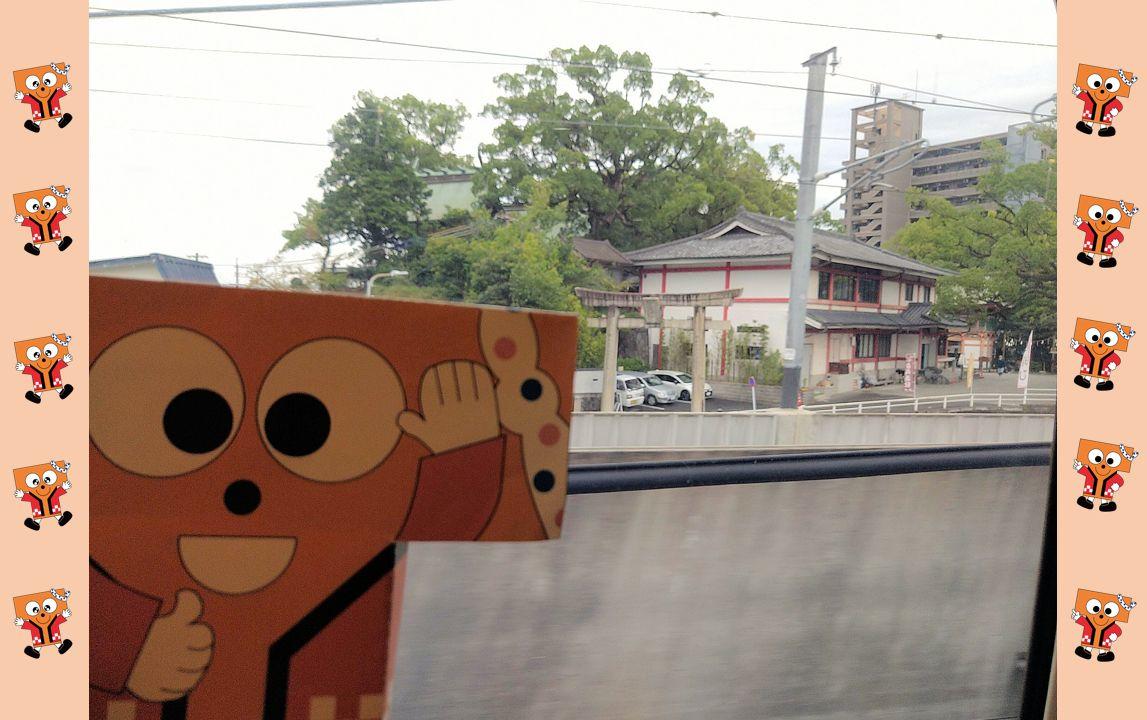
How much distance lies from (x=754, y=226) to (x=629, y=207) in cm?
28

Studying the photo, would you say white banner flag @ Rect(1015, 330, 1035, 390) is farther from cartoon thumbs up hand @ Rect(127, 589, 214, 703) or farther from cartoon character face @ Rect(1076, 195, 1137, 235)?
cartoon thumbs up hand @ Rect(127, 589, 214, 703)

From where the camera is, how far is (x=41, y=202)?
2.01ft

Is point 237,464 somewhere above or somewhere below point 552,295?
below

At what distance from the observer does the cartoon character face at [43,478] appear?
1.78 ft

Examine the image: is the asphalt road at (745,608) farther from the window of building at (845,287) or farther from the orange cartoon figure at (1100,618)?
the window of building at (845,287)

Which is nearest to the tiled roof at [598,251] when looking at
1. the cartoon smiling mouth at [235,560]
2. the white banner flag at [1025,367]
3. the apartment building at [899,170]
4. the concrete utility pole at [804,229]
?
the concrete utility pole at [804,229]

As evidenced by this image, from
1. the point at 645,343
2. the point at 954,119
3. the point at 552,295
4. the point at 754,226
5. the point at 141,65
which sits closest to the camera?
the point at 141,65

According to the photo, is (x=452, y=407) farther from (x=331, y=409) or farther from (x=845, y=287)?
(x=845, y=287)

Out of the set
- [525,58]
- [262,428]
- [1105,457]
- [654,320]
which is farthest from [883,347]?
[262,428]

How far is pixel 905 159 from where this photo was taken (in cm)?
137

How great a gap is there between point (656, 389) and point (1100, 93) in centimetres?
81

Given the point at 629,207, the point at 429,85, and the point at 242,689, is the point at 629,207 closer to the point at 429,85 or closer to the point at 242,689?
the point at 429,85

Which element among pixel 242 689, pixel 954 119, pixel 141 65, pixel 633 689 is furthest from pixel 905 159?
pixel 242 689

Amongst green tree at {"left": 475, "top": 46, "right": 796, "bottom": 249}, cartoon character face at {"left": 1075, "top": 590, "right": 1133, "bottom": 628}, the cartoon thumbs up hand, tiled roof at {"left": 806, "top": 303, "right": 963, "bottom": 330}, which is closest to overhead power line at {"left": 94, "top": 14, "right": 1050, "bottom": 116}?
green tree at {"left": 475, "top": 46, "right": 796, "bottom": 249}
